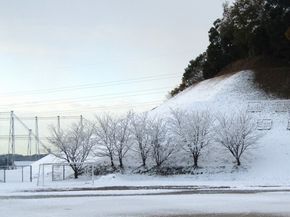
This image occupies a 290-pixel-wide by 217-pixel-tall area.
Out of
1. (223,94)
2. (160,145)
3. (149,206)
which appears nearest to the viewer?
(149,206)

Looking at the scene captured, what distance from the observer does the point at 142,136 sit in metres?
46.9

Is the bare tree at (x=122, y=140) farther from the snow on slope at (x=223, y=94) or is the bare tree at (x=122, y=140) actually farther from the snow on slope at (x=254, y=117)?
the snow on slope at (x=223, y=94)

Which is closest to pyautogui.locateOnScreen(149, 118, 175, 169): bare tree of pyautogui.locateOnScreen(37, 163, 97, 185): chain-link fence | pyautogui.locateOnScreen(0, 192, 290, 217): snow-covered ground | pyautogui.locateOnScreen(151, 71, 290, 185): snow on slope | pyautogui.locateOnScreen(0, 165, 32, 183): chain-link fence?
pyautogui.locateOnScreen(151, 71, 290, 185): snow on slope

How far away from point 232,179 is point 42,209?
23.7 metres

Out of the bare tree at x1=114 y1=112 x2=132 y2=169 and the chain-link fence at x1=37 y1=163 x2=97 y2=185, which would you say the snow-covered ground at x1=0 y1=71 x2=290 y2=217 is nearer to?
the chain-link fence at x1=37 y1=163 x2=97 y2=185

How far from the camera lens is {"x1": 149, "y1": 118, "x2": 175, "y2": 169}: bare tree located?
45.8 metres

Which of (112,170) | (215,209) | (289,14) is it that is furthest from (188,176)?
(289,14)

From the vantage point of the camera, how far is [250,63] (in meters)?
71.3

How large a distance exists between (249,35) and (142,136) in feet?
86.7

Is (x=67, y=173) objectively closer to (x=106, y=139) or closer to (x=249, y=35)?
(x=106, y=139)

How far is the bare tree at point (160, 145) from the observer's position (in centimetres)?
4584

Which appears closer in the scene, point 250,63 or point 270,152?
point 270,152

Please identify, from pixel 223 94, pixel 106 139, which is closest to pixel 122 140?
pixel 106 139

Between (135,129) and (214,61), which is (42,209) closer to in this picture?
(135,129)
